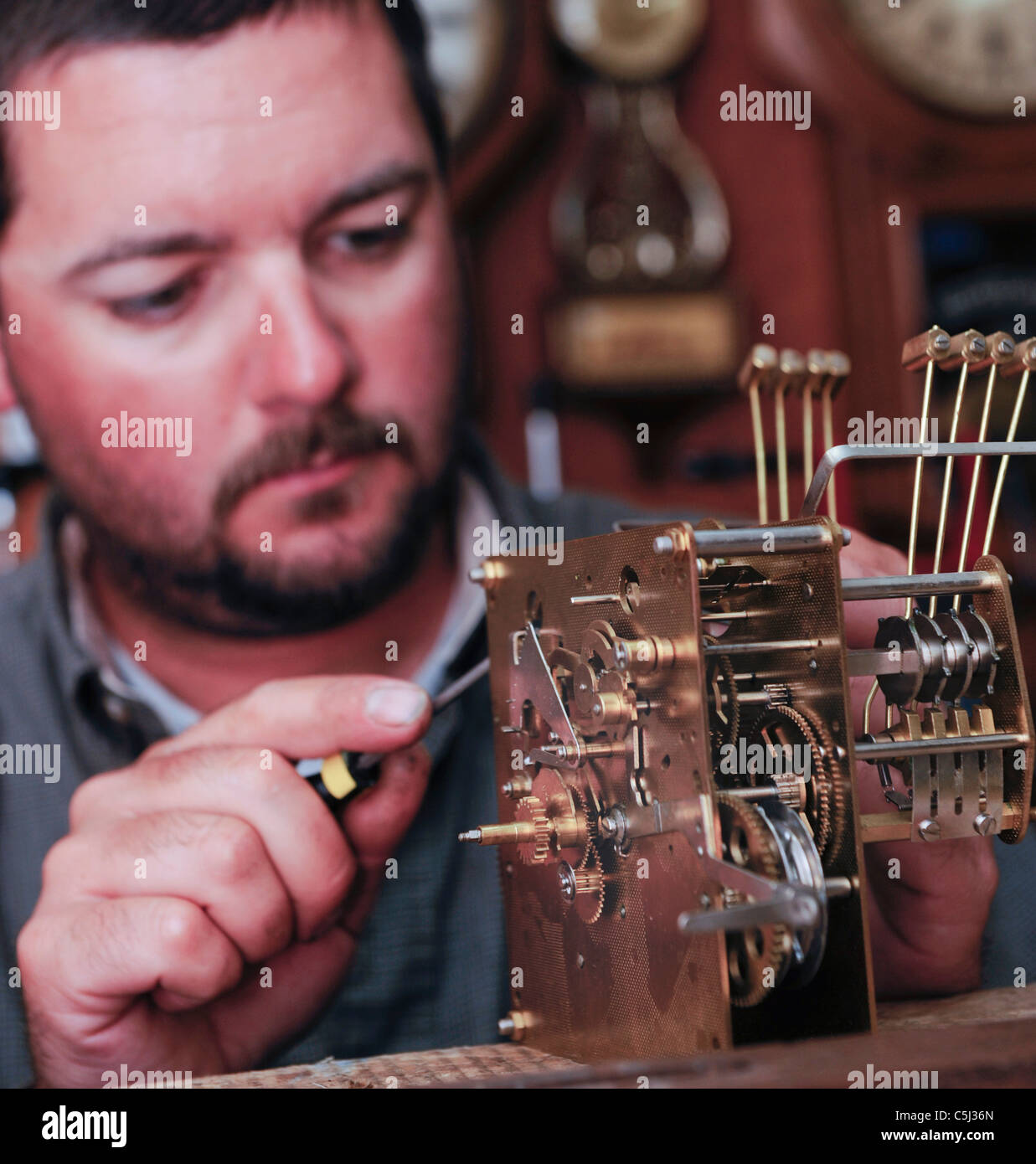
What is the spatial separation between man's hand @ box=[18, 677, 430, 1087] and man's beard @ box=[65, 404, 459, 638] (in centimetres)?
42

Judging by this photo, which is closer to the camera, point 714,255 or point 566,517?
point 566,517

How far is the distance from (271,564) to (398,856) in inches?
17.8

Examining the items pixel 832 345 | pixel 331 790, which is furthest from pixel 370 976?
pixel 832 345

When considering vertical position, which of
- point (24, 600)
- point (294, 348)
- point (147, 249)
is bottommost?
point (24, 600)

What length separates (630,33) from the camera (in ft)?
9.65

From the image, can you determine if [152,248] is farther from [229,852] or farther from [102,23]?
[229,852]

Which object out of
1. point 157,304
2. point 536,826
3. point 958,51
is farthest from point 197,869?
point 958,51

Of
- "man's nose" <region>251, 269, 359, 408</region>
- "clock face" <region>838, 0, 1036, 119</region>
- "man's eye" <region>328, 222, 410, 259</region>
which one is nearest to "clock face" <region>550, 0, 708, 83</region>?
"clock face" <region>838, 0, 1036, 119</region>

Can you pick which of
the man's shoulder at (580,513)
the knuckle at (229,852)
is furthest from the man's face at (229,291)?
the knuckle at (229,852)

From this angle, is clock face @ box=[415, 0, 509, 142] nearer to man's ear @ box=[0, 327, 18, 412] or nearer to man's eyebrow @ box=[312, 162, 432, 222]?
man's eyebrow @ box=[312, 162, 432, 222]

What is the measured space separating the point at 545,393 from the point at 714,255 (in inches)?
20.7

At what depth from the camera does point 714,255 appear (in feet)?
9.70
